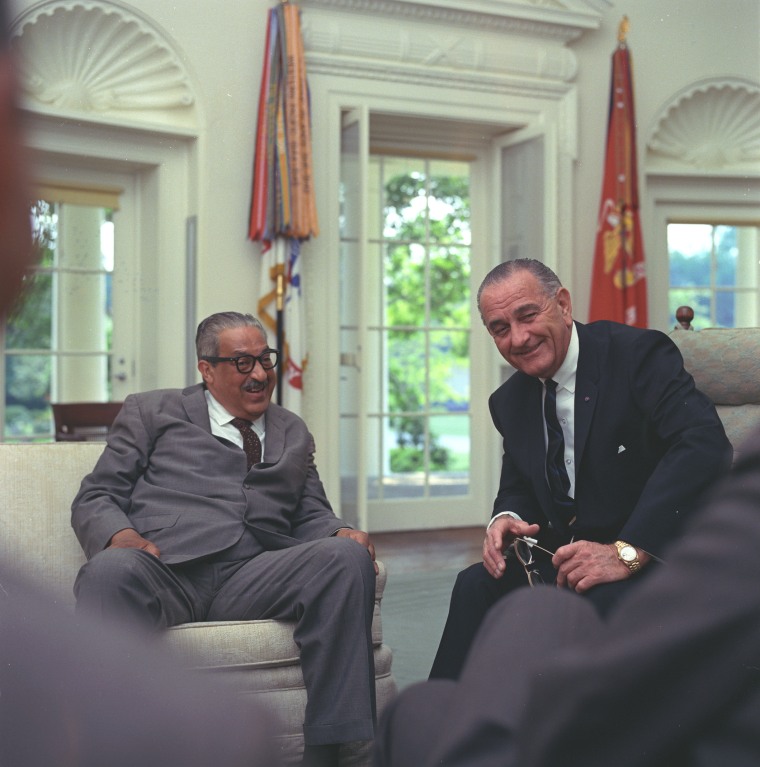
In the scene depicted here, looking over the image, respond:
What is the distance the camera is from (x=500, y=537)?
91.6 inches

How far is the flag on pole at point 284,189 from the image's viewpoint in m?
5.00

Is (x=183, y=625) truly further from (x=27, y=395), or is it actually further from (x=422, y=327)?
(x=422, y=327)

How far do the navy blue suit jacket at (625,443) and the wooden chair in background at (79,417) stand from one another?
258cm

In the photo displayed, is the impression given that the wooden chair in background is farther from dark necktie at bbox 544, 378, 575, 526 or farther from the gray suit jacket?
dark necktie at bbox 544, 378, 575, 526

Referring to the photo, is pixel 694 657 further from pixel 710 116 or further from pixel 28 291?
pixel 710 116

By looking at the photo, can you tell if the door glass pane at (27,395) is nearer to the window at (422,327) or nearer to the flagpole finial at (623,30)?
the window at (422,327)

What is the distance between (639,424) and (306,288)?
3.15 metres

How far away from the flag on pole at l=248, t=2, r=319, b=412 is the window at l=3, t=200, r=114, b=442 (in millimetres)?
878

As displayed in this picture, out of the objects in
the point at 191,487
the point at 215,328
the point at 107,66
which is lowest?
the point at 191,487

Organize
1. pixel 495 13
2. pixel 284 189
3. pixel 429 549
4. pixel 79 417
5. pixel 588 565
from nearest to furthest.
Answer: pixel 588 565 < pixel 79 417 < pixel 284 189 < pixel 429 549 < pixel 495 13

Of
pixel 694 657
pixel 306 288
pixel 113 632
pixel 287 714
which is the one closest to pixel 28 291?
pixel 113 632

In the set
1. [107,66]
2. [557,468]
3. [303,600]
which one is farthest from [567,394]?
[107,66]

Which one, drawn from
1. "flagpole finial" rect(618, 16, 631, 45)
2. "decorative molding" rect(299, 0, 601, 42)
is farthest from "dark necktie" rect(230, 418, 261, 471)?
"flagpole finial" rect(618, 16, 631, 45)

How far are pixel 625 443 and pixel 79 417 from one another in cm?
294
